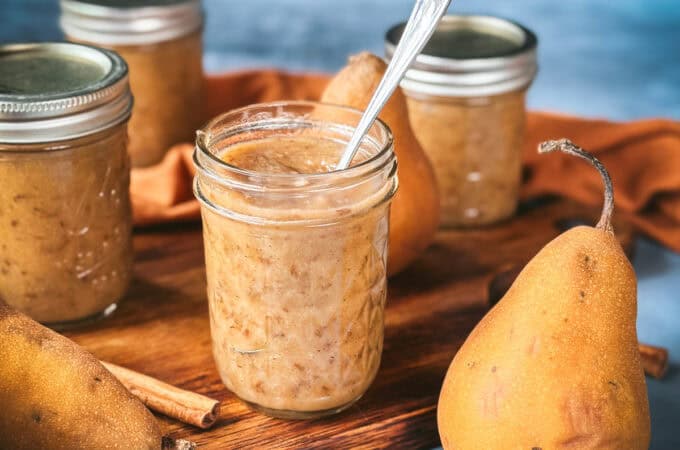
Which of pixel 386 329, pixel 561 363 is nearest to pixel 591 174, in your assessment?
pixel 386 329

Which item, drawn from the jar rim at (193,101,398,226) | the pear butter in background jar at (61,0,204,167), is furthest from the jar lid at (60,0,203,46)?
the jar rim at (193,101,398,226)

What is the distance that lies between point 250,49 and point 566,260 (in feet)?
6.43

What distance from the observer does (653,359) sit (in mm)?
1444

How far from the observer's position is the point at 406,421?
1263 mm

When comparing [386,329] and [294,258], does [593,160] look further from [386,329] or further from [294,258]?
[386,329]

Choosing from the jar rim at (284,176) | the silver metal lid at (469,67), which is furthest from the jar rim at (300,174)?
the silver metal lid at (469,67)

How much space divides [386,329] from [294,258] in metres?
0.37

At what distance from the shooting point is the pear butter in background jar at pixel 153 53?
1.85 m

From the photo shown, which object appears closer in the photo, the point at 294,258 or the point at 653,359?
the point at 294,258

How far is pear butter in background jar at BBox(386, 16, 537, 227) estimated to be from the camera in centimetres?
167

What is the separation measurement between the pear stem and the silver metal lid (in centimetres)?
55

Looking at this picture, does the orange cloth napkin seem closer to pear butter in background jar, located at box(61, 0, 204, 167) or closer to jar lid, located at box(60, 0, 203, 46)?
pear butter in background jar, located at box(61, 0, 204, 167)

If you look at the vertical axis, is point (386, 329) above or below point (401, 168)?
below

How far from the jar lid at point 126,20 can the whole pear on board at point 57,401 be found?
0.85 meters
